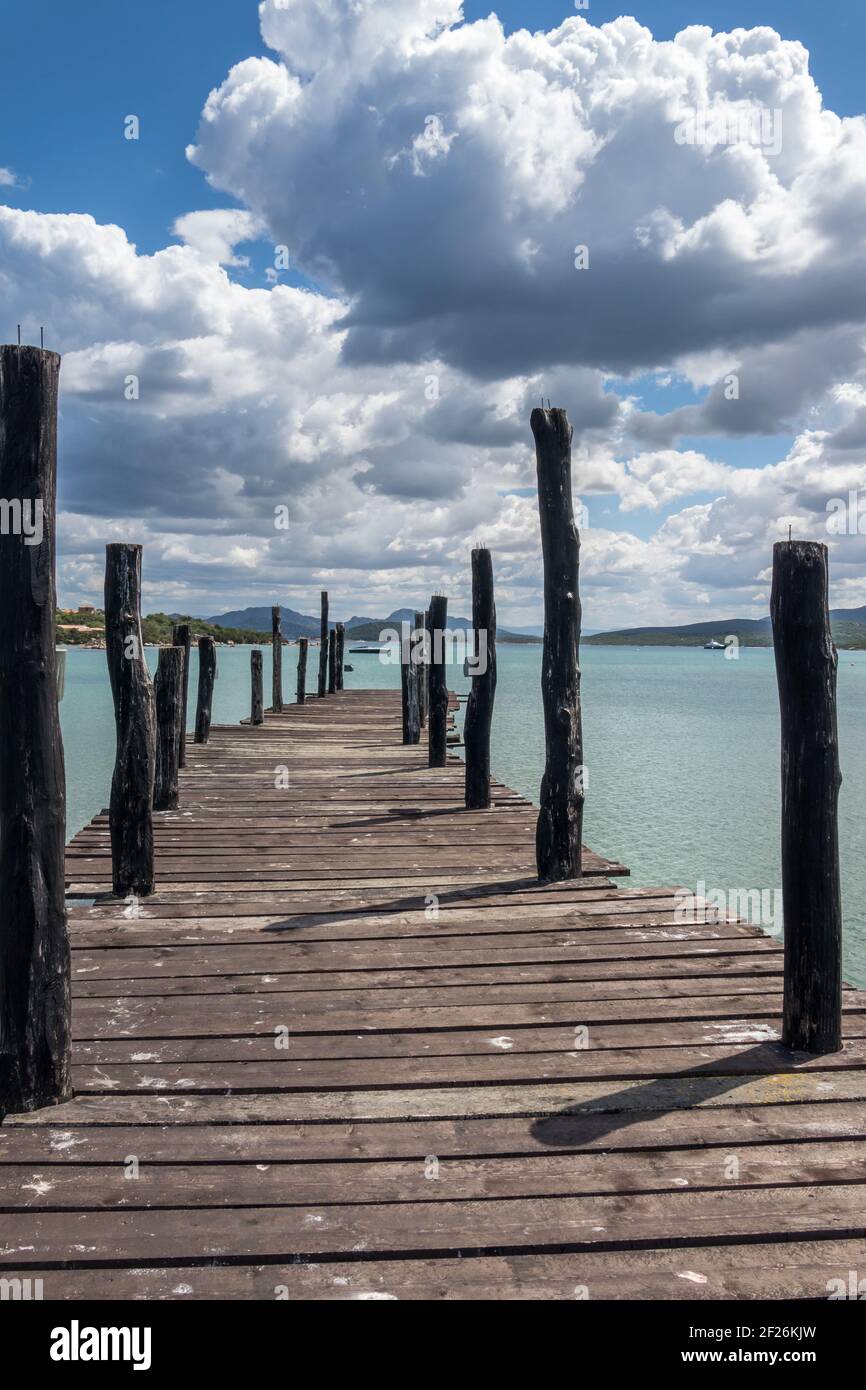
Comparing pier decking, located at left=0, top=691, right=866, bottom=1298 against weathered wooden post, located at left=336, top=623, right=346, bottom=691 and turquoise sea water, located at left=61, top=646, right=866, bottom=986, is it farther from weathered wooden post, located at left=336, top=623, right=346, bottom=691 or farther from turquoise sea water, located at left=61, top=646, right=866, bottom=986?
weathered wooden post, located at left=336, top=623, right=346, bottom=691

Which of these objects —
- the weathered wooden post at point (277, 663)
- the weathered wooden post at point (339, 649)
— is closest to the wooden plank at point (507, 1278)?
the weathered wooden post at point (277, 663)

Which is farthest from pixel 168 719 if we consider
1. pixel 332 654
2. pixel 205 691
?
pixel 332 654

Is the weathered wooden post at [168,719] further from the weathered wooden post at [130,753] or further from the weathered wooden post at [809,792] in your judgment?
the weathered wooden post at [809,792]

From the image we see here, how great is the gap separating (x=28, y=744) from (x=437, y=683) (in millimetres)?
10345

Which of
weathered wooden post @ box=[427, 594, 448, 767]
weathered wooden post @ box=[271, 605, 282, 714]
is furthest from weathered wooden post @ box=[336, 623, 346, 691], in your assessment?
weathered wooden post @ box=[427, 594, 448, 767]

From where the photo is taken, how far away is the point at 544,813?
8.16m

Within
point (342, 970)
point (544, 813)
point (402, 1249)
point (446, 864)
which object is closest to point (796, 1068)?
point (402, 1249)

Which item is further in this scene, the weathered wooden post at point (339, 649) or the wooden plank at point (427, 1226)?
the weathered wooden post at point (339, 649)

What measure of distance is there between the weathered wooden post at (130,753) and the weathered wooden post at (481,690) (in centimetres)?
409

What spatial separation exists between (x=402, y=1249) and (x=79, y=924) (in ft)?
14.5

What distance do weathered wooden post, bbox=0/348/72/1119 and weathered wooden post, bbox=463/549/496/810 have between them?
693 centimetres

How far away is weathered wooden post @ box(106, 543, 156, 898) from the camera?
762 centimetres

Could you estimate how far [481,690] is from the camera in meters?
11.2

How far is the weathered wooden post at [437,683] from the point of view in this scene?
1441 centimetres
